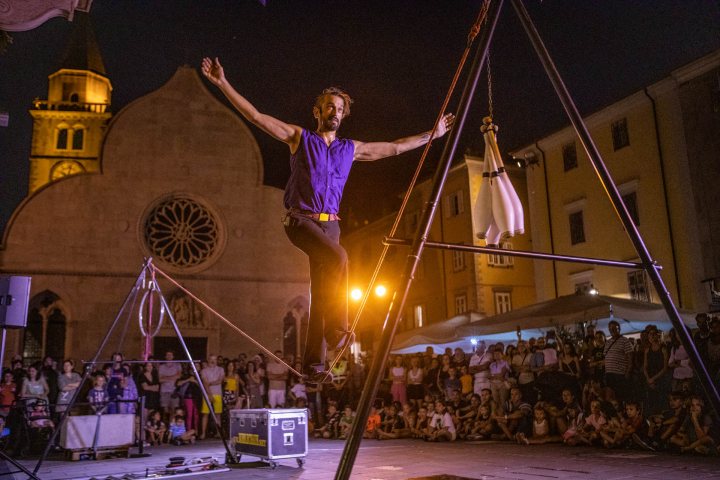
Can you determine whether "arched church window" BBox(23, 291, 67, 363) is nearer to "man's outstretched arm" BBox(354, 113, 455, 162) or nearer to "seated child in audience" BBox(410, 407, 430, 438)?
"seated child in audience" BBox(410, 407, 430, 438)

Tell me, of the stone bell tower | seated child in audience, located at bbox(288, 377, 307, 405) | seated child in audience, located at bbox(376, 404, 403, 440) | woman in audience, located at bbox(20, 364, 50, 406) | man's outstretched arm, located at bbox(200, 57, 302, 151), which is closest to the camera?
man's outstretched arm, located at bbox(200, 57, 302, 151)

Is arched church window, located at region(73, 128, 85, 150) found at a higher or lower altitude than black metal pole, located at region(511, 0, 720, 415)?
higher

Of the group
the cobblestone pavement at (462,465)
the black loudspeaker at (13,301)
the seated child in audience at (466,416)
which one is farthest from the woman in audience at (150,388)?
the black loudspeaker at (13,301)

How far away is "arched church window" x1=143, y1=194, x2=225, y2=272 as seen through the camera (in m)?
24.2

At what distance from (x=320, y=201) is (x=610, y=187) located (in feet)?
5.84

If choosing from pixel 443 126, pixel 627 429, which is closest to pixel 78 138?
pixel 627 429

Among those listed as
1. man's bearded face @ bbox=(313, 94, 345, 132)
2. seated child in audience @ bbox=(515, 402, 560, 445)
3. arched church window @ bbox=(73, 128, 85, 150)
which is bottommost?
seated child in audience @ bbox=(515, 402, 560, 445)

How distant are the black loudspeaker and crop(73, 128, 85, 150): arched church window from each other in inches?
1540

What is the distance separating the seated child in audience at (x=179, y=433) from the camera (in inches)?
530

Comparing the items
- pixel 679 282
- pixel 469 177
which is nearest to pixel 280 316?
pixel 469 177

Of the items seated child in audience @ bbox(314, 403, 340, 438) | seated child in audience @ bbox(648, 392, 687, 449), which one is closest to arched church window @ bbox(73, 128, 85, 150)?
seated child in audience @ bbox(314, 403, 340, 438)

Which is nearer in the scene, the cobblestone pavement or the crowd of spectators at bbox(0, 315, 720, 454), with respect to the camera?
the cobblestone pavement

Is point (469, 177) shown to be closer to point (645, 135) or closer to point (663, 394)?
point (645, 135)

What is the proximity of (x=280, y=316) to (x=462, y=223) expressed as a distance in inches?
394
